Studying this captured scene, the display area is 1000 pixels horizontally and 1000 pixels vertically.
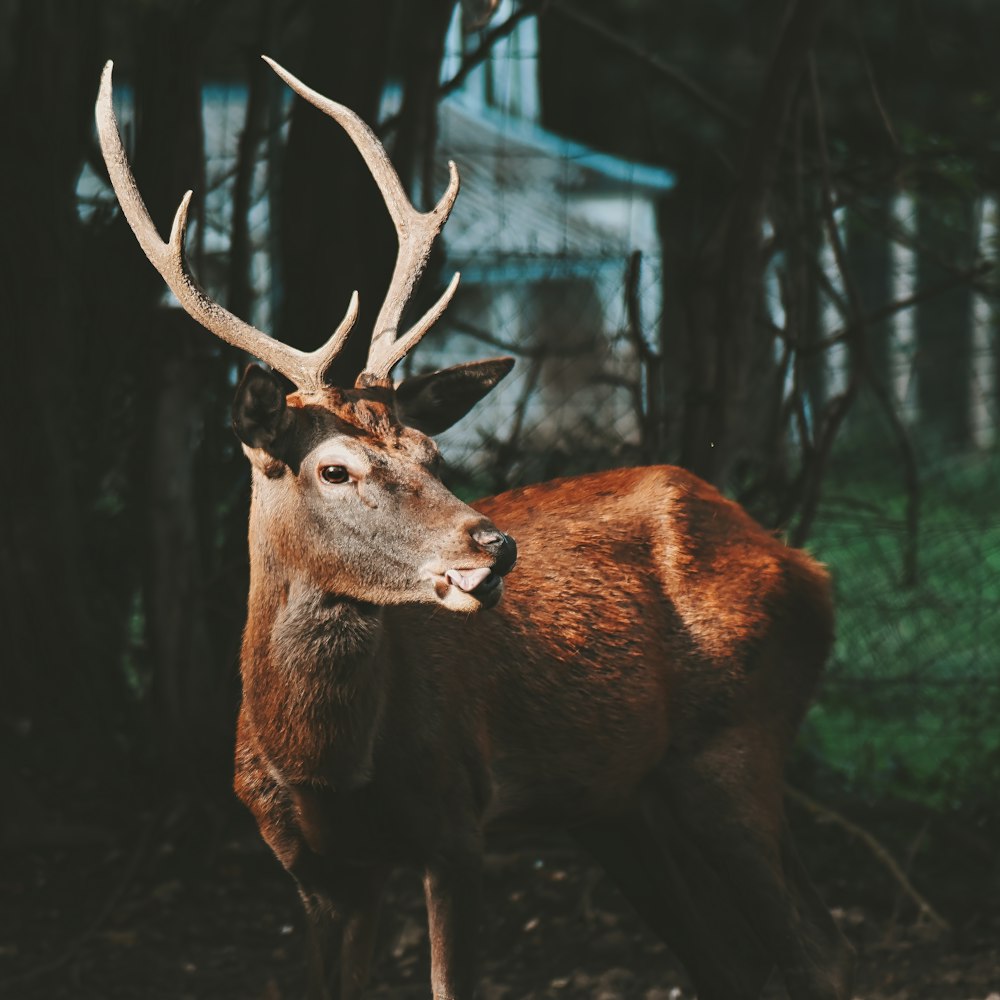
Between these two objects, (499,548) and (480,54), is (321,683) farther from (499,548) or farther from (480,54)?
(480,54)

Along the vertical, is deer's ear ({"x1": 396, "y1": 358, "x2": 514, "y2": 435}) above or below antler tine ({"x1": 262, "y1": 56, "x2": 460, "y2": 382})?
below

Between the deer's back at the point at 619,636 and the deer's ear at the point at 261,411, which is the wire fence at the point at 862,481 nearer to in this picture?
the deer's back at the point at 619,636

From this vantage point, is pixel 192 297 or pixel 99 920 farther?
pixel 99 920

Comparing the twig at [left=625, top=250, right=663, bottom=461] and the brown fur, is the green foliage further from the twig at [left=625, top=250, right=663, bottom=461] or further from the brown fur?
the brown fur

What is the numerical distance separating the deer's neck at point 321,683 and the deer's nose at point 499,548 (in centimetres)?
44

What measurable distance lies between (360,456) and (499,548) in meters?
0.43

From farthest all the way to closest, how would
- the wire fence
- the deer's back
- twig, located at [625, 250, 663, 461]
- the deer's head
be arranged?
the wire fence < twig, located at [625, 250, 663, 461] < the deer's back < the deer's head

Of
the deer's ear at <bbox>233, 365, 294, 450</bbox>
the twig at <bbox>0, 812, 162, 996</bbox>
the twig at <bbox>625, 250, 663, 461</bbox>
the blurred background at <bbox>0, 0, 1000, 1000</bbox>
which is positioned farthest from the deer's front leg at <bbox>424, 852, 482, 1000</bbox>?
the twig at <bbox>625, 250, 663, 461</bbox>

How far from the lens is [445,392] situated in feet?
13.2

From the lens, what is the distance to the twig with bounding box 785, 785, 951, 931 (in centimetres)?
534

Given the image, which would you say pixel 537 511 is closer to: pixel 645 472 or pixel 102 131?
pixel 645 472

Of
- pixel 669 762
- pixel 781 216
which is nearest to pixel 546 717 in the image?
pixel 669 762

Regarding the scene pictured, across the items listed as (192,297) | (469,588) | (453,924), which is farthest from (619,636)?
(192,297)

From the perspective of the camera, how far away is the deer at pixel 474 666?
3.66 meters
